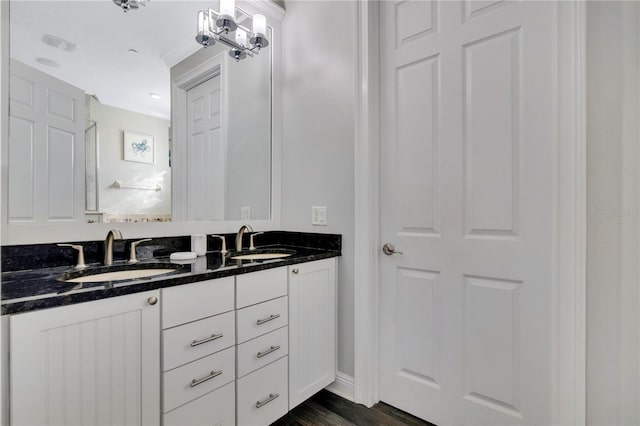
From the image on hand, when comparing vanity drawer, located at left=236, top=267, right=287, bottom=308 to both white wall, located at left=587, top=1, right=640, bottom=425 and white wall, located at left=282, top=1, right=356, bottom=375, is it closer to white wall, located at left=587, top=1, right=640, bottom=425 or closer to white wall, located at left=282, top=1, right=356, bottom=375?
white wall, located at left=282, top=1, right=356, bottom=375

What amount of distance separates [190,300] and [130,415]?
390 mm

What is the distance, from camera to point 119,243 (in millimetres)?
1505

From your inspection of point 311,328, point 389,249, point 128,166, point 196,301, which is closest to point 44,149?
point 128,166

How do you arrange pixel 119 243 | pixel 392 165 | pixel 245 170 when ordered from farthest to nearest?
pixel 245 170 < pixel 392 165 < pixel 119 243

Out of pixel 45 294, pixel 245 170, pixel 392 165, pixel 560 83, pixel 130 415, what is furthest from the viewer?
pixel 245 170

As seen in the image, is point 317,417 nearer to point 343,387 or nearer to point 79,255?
point 343,387

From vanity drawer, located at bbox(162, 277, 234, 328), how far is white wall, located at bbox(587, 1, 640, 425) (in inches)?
56.1

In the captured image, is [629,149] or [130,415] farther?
[629,149]

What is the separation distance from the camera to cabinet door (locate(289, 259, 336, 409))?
64.4 inches

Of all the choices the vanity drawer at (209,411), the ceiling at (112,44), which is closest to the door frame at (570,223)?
the vanity drawer at (209,411)

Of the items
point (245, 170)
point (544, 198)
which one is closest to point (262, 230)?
point (245, 170)

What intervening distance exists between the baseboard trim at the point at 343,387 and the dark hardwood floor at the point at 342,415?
1.4 inches

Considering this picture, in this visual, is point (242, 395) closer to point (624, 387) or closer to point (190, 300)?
point (190, 300)

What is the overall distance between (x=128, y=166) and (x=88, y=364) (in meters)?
0.92
